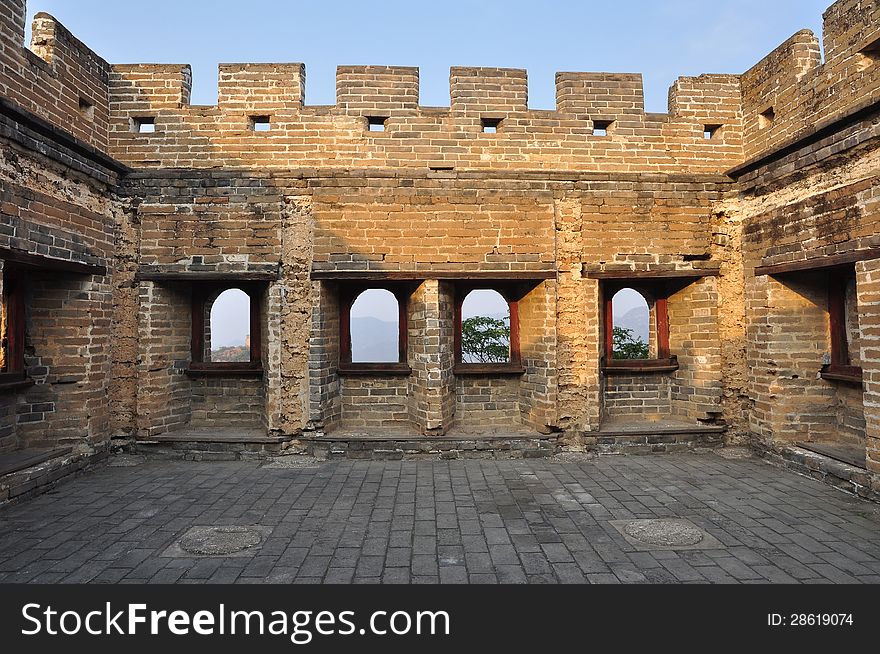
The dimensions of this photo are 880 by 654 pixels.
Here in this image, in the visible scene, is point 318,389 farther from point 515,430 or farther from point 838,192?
point 838,192

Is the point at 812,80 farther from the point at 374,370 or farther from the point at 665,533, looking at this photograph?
the point at 374,370

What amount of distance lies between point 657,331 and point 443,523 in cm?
518

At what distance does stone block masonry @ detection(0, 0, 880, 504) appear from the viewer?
6297mm

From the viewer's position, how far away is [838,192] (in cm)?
540

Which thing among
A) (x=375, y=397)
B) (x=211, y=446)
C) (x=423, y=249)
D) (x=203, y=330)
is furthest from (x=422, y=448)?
(x=203, y=330)

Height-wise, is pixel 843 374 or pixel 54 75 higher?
pixel 54 75

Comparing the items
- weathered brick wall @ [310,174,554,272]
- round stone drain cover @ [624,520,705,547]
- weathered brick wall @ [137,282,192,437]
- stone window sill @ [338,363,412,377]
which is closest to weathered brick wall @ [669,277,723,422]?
weathered brick wall @ [310,174,554,272]

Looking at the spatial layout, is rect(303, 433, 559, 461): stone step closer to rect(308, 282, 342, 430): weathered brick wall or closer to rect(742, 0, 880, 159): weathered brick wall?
rect(308, 282, 342, 430): weathered brick wall

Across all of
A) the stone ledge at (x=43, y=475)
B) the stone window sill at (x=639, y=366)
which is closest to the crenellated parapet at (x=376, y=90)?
the stone window sill at (x=639, y=366)

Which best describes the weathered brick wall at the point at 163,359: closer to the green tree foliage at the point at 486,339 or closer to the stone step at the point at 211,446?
the stone step at the point at 211,446

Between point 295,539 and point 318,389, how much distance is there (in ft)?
9.23

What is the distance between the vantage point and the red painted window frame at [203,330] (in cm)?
730

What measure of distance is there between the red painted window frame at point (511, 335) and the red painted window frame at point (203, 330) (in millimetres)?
3113

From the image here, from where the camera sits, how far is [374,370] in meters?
7.27
